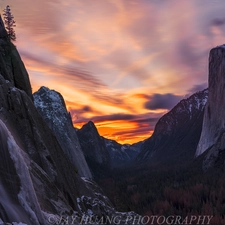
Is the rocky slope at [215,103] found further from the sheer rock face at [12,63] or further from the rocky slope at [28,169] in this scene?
the rocky slope at [28,169]

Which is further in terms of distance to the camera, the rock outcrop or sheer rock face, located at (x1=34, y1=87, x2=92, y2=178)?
the rock outcrop

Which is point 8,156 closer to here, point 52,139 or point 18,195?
point 18,195

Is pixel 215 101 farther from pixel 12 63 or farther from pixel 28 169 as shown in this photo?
pixel 28 169

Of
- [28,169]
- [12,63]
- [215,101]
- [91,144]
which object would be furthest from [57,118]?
[91,144]

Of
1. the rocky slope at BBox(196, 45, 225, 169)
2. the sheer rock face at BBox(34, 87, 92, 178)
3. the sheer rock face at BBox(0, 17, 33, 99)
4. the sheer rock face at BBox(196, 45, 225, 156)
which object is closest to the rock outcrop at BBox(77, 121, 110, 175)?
the rocky slope at BBox(196, 45, 225, 169)

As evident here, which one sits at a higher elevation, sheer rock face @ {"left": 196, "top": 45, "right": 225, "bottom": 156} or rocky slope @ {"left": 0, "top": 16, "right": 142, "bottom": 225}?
sheer rock face @ {"left": 196, "top": 45, "right": 225, "bottom": 156}

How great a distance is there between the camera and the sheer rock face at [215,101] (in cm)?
8494

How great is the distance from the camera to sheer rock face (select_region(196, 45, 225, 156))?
8494 cm

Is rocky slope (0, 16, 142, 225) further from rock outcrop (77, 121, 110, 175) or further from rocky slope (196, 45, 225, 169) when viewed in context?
rock outcrop (77, 121, 110, 175)

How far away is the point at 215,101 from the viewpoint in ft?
300

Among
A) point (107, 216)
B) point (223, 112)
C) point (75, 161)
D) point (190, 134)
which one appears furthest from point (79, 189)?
point (190, 134)

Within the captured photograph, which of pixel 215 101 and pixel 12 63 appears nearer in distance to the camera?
pixel 12 63

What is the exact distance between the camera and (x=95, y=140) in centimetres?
15462

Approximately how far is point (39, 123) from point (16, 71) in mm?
8611
